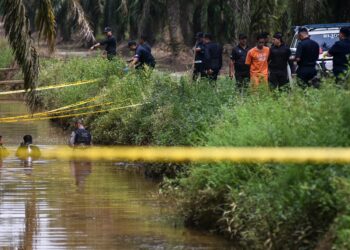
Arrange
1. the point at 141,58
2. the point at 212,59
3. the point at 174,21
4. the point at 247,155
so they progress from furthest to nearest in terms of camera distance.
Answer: the point at 174,21, the point at 141,58, the point at 212,59, the point at 247,155

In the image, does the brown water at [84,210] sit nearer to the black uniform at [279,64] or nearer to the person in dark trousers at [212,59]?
the black uniform at [279,64]

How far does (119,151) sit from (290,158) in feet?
31.0

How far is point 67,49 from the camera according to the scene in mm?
68812

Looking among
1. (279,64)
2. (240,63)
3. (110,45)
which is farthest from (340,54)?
(110,45)

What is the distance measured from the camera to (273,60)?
19125mm

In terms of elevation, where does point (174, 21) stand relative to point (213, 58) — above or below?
above

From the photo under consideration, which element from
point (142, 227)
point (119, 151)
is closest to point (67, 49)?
point (119, 151)

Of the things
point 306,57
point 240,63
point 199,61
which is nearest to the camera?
point 306,57

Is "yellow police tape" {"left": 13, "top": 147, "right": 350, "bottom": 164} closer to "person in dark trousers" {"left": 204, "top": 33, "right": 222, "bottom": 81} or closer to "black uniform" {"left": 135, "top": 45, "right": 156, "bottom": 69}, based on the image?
"person in dark trousers" {"left": 204, "top": 33, "right": 222, "bottom": 81}

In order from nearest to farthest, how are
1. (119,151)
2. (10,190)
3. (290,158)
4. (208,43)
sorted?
(290,158) → (10,190) → (119,151) → (208,43)

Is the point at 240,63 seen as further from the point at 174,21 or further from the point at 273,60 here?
the point at 174,21

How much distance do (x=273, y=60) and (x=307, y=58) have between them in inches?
47.3

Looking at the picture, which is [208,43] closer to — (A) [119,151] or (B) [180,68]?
(A) [119,151]

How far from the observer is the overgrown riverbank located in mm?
10469
